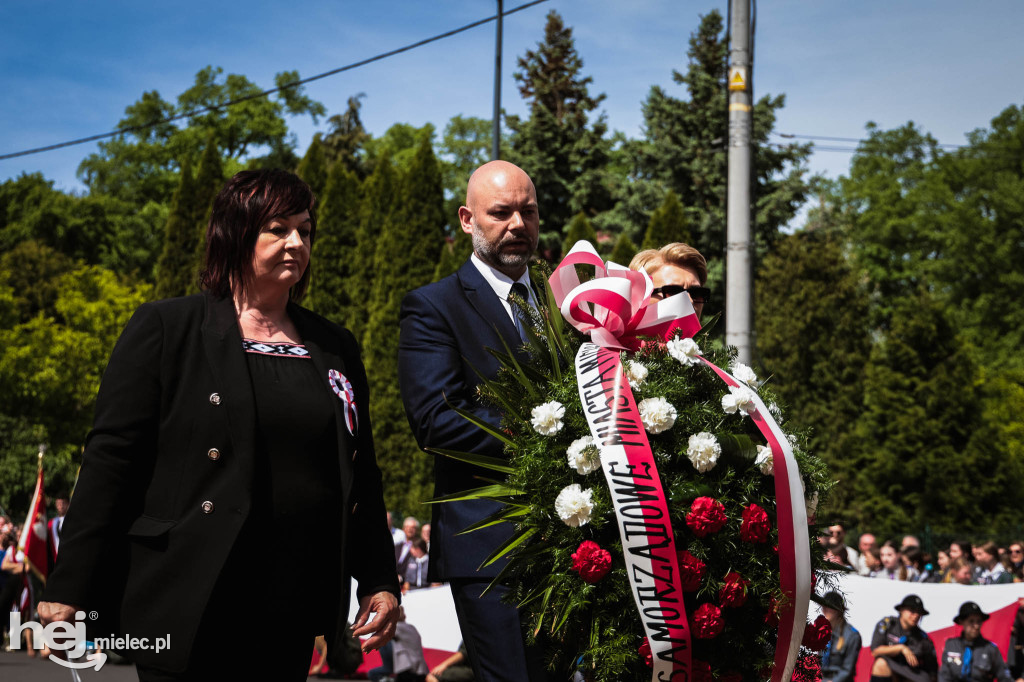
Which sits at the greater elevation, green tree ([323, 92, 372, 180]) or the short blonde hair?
green tree ([323, 92, 372, 180])

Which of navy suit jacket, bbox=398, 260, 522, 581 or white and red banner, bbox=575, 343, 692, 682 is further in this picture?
navy suit jacket, bbox=398, 260, 522, 581

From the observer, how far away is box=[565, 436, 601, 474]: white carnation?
2705mm

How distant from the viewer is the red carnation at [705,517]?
2572 millimetres

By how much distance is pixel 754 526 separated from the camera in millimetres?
2625

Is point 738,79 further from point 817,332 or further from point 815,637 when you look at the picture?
point 817,332

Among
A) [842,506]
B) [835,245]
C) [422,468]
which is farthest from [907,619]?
[835,245]

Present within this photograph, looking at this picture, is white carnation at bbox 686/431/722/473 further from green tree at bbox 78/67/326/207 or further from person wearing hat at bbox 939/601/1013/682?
green tree at bbox 78/67/326/207

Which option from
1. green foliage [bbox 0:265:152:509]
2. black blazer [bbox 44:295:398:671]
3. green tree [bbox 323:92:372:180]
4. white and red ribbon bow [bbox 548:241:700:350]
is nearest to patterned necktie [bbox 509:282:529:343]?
white and red ribbon bow [bbox 548:241:700:350]

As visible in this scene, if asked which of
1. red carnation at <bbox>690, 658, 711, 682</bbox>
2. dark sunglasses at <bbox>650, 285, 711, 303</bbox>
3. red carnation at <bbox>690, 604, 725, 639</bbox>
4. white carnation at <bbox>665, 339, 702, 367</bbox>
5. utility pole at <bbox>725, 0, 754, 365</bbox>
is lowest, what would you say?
red carnation at <bbox>690, 658, 711, 682</bbox>

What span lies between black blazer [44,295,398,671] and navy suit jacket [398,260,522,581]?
17.5 inches

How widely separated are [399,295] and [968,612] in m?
17.8

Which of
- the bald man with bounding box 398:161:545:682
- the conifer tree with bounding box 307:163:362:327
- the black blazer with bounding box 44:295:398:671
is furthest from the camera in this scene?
the conifer tree with bounding box 307:163:362:327

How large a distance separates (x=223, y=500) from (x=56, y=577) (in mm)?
410

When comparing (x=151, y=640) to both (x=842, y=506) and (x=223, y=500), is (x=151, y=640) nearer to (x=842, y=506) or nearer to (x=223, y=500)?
(x=223, y=500)
